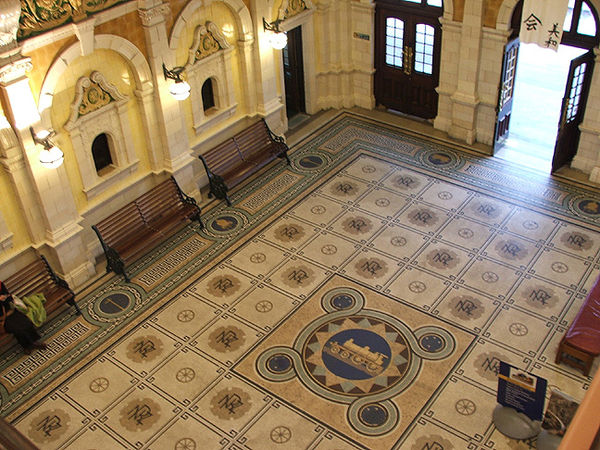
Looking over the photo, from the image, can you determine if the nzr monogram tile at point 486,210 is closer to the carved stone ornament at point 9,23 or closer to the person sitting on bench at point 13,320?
the person sitting on bench at point 13,320

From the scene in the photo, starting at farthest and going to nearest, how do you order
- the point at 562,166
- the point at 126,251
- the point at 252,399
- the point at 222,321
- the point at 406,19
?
the point at 406,19 < the point at 562,166 < the point at 126,251 < the point at 222,321 < the point at 252,399

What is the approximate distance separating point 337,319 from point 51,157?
187 inches

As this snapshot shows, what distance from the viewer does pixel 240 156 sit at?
1348cm

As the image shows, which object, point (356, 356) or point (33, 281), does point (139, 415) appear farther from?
point (356, 356)

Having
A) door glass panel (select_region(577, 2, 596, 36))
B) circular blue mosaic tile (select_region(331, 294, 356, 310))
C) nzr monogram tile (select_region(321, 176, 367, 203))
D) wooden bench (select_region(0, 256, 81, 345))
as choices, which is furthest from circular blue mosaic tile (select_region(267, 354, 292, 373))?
door glass panel (select_region(577, 2, 596, 36))

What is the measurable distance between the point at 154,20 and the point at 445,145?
660cm

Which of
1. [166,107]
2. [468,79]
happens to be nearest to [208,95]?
[166,107]

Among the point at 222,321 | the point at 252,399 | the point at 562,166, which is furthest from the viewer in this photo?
the point at 562,166

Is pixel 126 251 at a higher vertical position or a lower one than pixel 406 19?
lower

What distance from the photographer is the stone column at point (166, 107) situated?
35.3 ft

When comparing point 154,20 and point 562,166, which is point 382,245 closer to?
point 562,166

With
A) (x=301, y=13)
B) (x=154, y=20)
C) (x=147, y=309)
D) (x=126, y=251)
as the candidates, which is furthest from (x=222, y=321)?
(x=301, y=13)

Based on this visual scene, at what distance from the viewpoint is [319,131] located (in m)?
15.1

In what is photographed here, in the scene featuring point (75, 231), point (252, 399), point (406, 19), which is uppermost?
point (406, 19)
